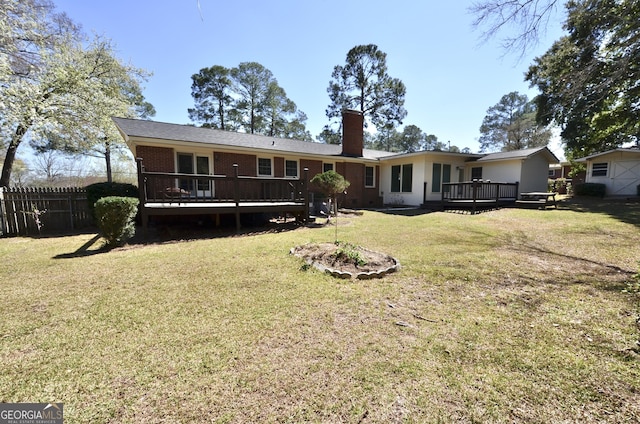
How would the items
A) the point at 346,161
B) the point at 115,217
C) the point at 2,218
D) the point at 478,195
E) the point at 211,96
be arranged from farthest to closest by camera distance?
the point at 211,96, the point at 346,161, the point at 478,195, the point at 2,218, the point at 115,217

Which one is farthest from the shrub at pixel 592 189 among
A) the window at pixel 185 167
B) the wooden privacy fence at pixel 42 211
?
the wooden privacy fence at pixel 42 211

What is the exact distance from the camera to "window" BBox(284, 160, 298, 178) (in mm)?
13469

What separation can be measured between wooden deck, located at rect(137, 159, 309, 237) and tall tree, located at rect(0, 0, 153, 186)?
17.0 ft

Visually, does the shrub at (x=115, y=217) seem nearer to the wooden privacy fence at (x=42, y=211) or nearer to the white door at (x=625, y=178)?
the wooden privacy fence at (x=42, y=211)

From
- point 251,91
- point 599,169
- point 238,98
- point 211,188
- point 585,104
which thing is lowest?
point 211,188

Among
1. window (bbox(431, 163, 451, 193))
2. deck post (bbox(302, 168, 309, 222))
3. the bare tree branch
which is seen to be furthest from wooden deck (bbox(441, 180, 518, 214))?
deck post (bbox(302, 168, 309, 222))

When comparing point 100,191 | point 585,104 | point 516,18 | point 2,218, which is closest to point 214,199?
point 100,191

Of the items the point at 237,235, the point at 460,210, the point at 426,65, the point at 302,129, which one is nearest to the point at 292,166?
the point at 237,235

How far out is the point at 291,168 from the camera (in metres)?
13.6

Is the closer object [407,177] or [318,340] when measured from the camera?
[318,340]

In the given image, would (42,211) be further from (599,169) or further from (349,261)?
(599,169)

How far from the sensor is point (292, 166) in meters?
13.7

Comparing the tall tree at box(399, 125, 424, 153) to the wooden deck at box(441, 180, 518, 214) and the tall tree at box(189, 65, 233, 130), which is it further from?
the wooden deck at box(441, 180, 518, 214)

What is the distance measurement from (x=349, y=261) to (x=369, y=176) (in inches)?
493
